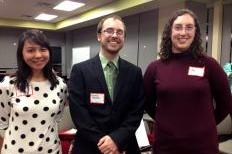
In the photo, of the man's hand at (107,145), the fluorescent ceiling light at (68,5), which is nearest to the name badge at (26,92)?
the man's hand at (107,145)

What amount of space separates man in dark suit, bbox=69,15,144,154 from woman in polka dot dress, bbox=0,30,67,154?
13 cm

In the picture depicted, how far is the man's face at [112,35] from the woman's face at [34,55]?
0.36 metres

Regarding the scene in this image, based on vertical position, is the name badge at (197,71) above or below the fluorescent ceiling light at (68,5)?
below

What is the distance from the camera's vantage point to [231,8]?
5070 mm

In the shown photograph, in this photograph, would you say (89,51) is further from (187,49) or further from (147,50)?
(187,49)

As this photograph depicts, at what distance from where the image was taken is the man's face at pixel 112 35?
1.55 m

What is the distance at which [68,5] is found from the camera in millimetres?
7062

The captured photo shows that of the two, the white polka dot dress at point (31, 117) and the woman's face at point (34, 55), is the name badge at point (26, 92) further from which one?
the woman's face at point (34, 55)

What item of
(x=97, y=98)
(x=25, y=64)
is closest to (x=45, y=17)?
(x=25, y=64)

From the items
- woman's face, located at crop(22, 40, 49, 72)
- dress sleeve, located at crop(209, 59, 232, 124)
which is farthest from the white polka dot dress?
dress sleeve, located at crop(209, 59, 232, 124)

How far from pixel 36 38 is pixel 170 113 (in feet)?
2.92

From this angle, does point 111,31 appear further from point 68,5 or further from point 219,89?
point 68,5

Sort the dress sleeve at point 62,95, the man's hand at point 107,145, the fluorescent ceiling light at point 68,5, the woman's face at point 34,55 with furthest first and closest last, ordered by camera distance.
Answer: the fluorescent ceiling light at point 68,5 < the dress sleeve at point 62,95 < the woman's face at point 34,55 < the man's hand at point 107,145

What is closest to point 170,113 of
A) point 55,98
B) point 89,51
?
point 55,98
